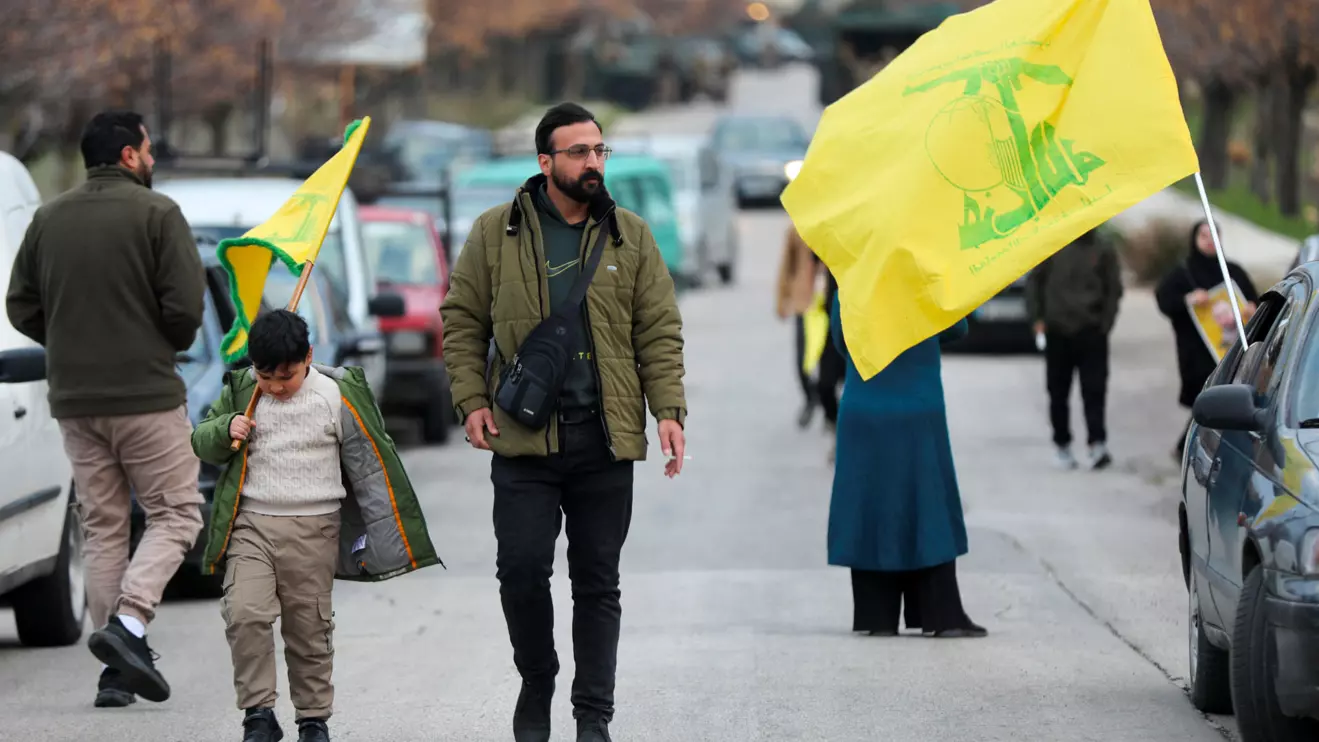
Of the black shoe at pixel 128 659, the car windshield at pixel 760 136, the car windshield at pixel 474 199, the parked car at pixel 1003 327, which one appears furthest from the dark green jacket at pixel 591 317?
the car windshield at pixel 760 136

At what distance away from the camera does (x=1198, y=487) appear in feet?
24.7

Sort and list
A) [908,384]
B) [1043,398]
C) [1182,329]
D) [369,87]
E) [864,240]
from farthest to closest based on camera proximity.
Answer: [369,87], [1043,398], [1182,329], [908,384], [864,240]

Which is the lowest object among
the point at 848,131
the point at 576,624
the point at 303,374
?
the point at 576,624

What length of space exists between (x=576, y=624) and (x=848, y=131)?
2.84 m

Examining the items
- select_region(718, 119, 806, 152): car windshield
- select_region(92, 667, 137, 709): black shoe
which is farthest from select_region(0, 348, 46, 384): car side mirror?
select_region(718, 119, 806, 152): car windshield

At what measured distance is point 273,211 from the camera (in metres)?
14.6

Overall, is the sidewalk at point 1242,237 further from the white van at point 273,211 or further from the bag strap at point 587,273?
the bag strap at point 587,273

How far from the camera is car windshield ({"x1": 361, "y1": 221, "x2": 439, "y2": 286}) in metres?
18.4

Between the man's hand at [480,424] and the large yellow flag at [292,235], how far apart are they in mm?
1253

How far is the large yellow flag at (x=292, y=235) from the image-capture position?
24.9 feet

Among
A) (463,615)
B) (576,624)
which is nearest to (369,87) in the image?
(463,615)

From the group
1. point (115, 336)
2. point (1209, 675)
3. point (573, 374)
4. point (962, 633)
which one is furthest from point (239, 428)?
point (962, 633)

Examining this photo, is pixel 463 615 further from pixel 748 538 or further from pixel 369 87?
pixel 369 87

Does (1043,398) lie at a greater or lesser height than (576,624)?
lesser
